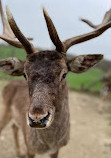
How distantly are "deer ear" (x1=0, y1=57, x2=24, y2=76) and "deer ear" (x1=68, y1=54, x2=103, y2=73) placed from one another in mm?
798

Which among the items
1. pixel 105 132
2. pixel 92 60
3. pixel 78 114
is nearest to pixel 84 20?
pixel 92 60

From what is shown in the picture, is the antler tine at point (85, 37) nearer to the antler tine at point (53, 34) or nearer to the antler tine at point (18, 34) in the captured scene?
the antler tine at point (53, 34)

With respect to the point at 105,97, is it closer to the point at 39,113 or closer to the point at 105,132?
the point at 105,132

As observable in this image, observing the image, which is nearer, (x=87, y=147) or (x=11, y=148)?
(x=11, y=148)

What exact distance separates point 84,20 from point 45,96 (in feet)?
9.58

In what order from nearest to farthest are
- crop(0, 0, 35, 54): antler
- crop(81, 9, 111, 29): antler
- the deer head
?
the deer head < crop(0, 0, 35, 54): antler < crop(81, 9, 111, 29): antler

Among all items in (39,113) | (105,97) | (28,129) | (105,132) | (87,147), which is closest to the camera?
(39,113)

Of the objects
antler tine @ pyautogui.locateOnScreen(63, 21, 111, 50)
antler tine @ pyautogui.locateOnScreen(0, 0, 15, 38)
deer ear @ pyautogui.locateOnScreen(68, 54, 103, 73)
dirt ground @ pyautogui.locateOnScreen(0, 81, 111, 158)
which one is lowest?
dirt ground @ pyautogui.locateOnScreen(0, 81, 111, 158)

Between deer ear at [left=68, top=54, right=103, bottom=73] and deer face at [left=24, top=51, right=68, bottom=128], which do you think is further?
deer ear at [left=68, top=54, right=103, bottom=73]

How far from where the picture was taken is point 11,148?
24.7ft

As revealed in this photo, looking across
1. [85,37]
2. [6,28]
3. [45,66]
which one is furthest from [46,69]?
[6,28]

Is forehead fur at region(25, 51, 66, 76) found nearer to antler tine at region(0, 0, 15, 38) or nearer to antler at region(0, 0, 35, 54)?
antler at region(0, 0, 35, 54)

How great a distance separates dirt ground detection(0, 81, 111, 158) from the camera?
754 cm

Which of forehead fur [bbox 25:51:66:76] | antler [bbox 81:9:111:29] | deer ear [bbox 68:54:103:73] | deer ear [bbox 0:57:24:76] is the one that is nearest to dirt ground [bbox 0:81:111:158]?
deer ear [bbox 0:57:24:76]
